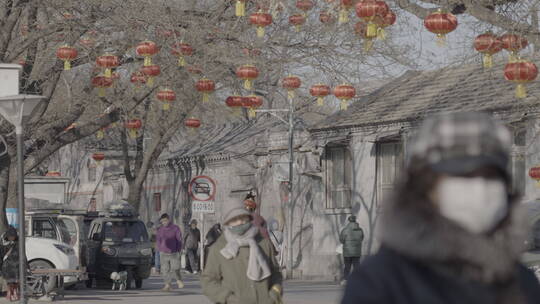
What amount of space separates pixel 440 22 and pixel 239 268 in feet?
23.4

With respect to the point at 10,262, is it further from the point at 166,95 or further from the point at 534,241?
the point at 534,241

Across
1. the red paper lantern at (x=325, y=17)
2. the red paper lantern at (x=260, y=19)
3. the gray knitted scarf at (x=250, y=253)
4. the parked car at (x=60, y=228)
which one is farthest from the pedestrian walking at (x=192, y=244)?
the gray knitted scarf at (x=250, y=253)

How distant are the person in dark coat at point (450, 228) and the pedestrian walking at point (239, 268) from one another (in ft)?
19.7

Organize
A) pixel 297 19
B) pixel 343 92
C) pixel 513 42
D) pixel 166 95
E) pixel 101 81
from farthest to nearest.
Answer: pixel 166 95, pixel 101 81, pixel 343 92, pixel 297 19, pixel 513 42

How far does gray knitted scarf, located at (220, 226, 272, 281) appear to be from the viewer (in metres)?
9.02

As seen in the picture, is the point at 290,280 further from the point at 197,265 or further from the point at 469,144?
the point at 469,144

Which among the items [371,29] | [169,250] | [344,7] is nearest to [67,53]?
[344,7]

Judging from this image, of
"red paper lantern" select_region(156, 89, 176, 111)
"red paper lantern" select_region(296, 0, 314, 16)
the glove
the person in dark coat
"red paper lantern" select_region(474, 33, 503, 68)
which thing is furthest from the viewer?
"red paper lantern" select_region(156, 89, 176, 111)

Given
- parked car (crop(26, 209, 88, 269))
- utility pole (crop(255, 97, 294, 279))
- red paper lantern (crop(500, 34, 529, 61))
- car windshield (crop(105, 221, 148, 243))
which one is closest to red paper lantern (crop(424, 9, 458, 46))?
red paper lantern (crop(500, 34, 529, 61))

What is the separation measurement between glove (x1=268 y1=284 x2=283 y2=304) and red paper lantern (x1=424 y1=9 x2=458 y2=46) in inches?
266

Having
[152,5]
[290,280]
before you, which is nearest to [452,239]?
[152,5]

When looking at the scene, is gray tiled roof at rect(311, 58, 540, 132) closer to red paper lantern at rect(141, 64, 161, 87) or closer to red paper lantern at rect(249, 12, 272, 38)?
red paper lantern at rect(141, 64, 161, 87)

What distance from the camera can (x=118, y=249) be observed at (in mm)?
29625

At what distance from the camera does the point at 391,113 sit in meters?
32.8
